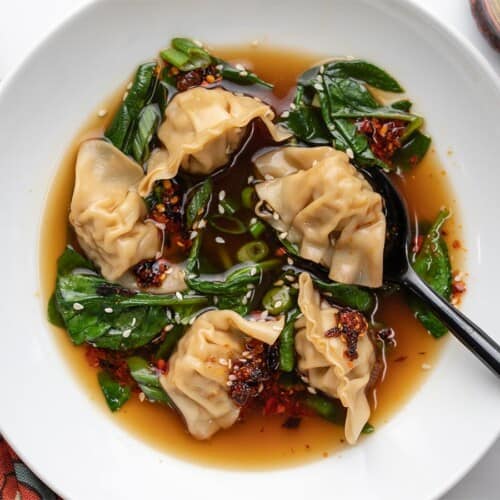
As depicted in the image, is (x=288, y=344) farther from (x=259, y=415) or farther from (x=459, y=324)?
(x=459, y=324)

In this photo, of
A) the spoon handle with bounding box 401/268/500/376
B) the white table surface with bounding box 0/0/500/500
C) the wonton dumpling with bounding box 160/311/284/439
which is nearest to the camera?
the spoon handle with bounding box 401/268/500/376

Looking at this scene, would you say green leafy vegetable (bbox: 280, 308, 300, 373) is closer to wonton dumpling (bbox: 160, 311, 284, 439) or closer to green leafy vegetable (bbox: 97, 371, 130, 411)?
wonton dumpling (bbox: 160, 311, 284, 439)

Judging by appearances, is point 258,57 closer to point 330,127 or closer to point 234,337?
point 330,127

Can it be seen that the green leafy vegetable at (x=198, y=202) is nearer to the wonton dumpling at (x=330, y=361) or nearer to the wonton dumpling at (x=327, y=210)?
the wonton dumpling at (x=327, y=210)

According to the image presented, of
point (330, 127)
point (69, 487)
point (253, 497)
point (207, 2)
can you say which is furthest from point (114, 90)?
point (253, 497)

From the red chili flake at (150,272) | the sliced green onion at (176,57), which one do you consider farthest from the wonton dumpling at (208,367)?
the sliced green onion at (176,57)

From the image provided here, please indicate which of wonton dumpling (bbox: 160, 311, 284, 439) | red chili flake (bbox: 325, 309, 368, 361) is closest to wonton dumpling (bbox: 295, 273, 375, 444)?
red chili flake (bbox: 325, 309, 368, 361)

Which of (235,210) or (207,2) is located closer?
(207,2)

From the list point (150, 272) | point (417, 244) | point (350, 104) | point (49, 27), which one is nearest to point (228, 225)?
point (150, 272)
